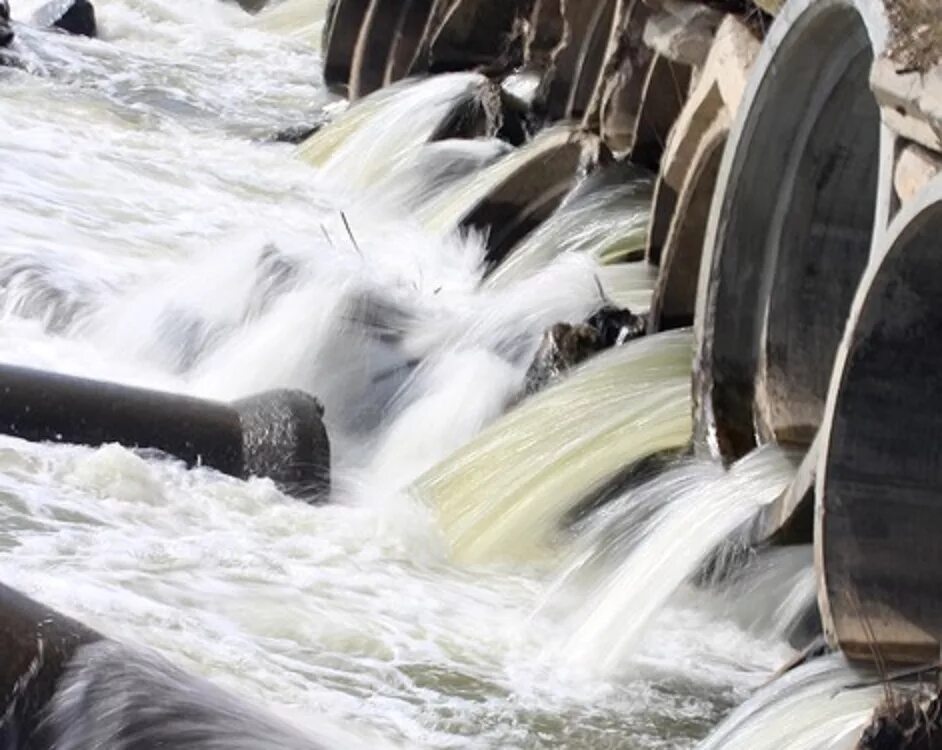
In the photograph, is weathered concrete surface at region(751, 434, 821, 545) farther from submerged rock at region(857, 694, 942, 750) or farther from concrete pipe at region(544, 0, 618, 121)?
concrete pipe at region(544, 0, 618, 121)

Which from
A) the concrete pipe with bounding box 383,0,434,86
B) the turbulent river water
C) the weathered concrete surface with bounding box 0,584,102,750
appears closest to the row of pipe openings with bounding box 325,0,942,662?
the turbulent river water

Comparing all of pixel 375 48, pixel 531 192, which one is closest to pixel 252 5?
pixel 375 48

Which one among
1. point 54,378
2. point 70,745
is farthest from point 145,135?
point 70,745

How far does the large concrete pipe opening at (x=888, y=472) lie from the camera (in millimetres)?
6566

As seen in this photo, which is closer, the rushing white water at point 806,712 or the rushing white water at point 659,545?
the rushing white water at point 806,712

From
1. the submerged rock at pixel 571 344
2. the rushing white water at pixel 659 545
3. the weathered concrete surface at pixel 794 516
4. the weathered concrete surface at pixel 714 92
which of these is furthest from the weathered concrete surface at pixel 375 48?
the weathered concrete surface at pixel 794 516

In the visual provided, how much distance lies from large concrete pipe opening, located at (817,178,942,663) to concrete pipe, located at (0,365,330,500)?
235 cm

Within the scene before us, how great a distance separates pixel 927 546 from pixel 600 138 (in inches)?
209

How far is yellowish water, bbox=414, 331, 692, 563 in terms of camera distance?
26.4ft

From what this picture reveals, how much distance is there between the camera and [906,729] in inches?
208

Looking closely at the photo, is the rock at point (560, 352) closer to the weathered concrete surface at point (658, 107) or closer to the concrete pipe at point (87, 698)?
the weathered concrete surface at point (658, 107)

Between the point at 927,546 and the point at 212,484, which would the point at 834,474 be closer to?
the point at 927,546

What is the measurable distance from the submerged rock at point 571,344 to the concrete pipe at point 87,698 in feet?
13.3

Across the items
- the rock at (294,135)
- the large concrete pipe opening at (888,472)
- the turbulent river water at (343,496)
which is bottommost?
the rock at (294,135)
